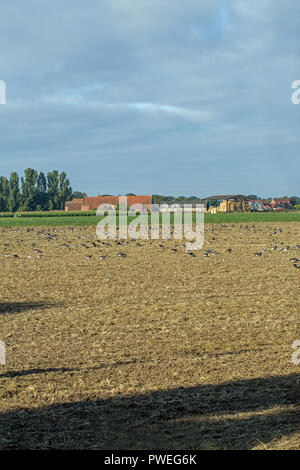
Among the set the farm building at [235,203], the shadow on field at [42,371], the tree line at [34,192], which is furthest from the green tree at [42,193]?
the shadow on field at [42,371]

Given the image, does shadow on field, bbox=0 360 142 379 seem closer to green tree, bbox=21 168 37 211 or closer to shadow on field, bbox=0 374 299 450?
shadow on field, bbox=0 374 299 450

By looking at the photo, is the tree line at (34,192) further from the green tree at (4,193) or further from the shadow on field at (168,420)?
the shadow on field at (168,420)

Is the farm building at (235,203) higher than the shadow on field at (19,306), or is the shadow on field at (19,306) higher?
the farm building at (235,203)

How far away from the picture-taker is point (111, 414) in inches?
262

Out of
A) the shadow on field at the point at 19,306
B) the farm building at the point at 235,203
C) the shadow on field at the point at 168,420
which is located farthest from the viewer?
the farm building at the point at 235,203

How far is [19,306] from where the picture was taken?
13883mm

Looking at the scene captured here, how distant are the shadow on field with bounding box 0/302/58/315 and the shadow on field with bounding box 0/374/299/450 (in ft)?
22.1

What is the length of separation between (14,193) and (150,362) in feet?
431

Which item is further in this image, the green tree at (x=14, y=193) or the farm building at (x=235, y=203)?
the green tree at (x=14, y=193)

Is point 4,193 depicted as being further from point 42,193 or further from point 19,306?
point 19,306

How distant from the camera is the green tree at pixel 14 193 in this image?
13325 centimetres

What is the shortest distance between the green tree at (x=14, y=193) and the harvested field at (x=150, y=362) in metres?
118

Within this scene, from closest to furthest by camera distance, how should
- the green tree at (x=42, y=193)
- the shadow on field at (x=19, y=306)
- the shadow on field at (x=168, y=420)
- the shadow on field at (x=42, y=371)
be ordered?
the shadow on field at (x=168, y=420), the shadow on field at (x=42, y=371), the shadow on field at (x=19, y=306), the green tree at (x=42, y=193)

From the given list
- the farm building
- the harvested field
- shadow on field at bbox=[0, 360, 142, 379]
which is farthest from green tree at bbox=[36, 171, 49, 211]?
shadow on field at bbox=[0, 360, 142, 379]
